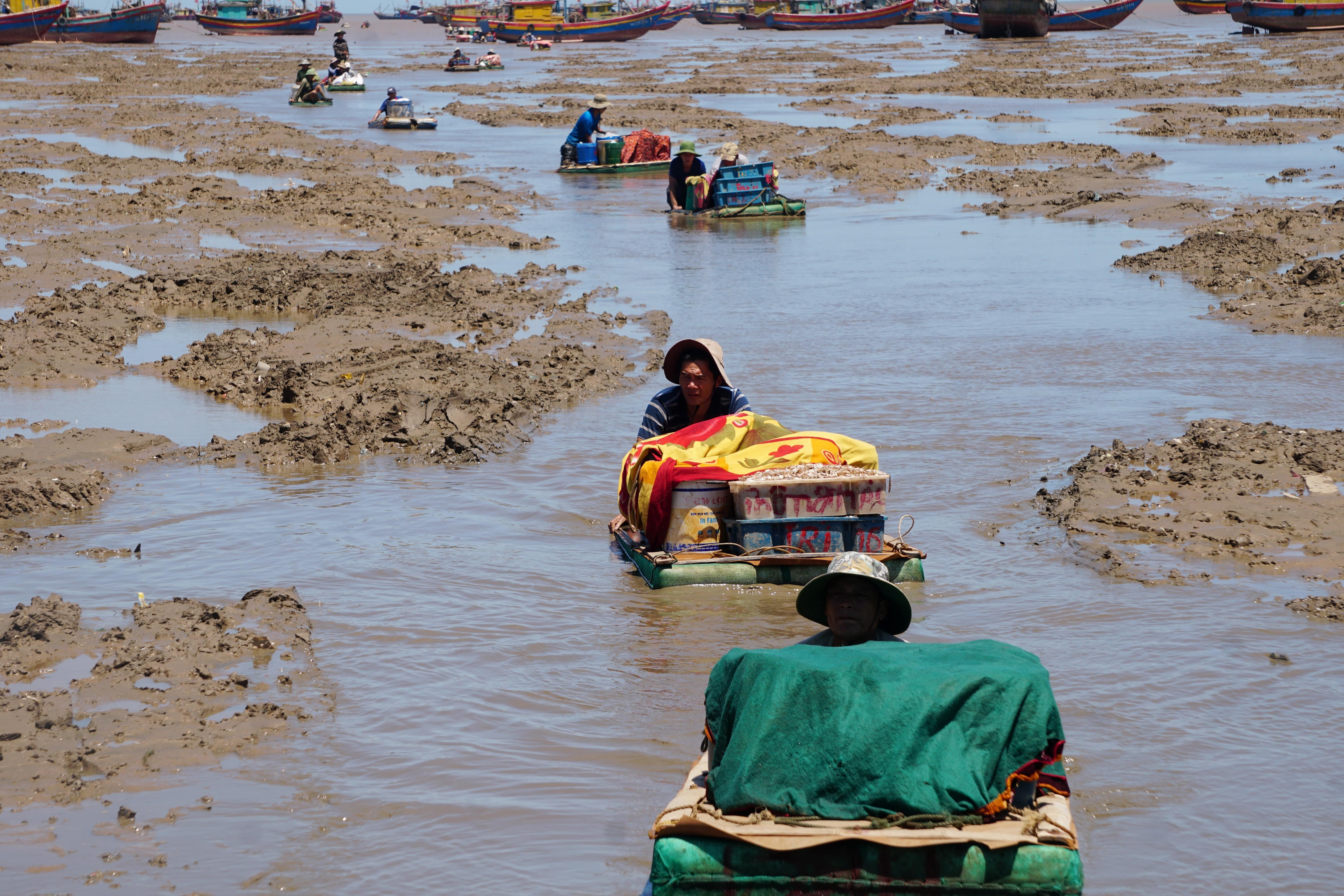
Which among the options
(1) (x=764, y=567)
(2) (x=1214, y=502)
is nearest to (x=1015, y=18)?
(2) (x=1214, y=502)

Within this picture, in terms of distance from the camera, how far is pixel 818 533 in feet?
24.2

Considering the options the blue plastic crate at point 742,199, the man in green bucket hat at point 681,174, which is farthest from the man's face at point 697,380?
the man in green bucket hat at point 681,174

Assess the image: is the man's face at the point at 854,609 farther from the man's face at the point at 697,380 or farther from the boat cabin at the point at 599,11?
the boat cabin at the point at 599,11

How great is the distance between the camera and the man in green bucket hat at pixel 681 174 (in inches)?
860

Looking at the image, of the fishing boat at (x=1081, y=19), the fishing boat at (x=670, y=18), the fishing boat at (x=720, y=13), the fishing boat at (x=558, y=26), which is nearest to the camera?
the fishing boat at (x=1081, y=19)

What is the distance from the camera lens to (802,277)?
16.9 m

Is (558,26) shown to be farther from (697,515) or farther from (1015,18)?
(697,515)

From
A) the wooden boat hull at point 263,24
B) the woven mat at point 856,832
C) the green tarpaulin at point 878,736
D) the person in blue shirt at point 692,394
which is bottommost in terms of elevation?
the woven mat at point 856,832

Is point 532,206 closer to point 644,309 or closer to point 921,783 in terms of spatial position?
point 644,309

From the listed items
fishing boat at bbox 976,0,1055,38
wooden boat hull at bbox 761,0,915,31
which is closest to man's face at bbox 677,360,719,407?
fishing boat at bbox 976,0,1055,38

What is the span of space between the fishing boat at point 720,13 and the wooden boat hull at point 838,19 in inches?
536

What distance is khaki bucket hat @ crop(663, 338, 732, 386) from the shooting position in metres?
7.54

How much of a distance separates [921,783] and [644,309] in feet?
37.2

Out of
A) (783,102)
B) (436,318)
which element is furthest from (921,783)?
(783,102)
